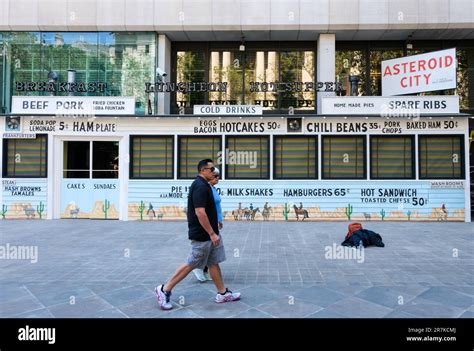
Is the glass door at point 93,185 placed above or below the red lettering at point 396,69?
below

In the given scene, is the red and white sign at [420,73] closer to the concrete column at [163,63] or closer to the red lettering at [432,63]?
the red lettering at [432,63]

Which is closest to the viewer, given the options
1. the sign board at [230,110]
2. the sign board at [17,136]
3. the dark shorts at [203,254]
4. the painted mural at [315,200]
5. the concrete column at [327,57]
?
the dark shorts at [203,254]

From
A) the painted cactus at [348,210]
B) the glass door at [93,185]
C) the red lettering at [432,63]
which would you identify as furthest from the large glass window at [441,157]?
the glass door at [93,185]

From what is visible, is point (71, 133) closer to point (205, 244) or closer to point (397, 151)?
point (205, 244)

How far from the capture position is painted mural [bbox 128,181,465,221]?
1381 centimetres

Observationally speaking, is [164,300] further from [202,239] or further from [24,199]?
[24,199]

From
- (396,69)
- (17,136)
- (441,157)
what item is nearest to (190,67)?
(17,136)

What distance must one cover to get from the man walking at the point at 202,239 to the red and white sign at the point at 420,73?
42.9ft

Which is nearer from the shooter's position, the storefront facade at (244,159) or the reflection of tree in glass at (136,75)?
the storefront facade at (244,159)

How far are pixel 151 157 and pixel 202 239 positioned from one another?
9741mm

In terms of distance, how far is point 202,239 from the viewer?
5.23 m

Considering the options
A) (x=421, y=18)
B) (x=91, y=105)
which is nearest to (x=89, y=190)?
(x=91, y=105)

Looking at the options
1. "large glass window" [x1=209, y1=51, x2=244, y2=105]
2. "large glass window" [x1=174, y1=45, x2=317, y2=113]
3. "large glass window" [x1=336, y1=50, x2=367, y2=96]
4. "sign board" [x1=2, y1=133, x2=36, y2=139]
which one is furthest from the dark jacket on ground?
"sign board" [x1=2, y1=133, x2=36, y2=139]

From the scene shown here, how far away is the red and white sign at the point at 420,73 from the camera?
14.7m
